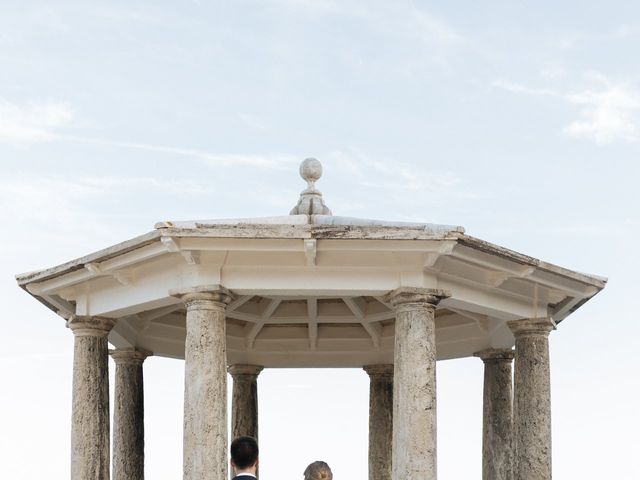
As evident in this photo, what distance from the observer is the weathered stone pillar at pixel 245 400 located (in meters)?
28.0

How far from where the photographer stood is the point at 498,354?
2592 cm

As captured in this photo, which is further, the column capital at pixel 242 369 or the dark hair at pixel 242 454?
the column capital at pixel 242 369

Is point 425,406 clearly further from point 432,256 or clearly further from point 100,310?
point 100,310

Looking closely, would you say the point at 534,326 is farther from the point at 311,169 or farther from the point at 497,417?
the point at 311,169

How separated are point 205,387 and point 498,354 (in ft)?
29.5

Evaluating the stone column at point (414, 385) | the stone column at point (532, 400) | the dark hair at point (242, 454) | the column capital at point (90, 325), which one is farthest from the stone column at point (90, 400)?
the dark hair at point (242, 454)

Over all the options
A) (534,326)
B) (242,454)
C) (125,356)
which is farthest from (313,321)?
(242,454)

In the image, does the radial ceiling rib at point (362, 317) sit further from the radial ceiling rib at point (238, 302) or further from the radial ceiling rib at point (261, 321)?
the radial ceiling rib at point (238, 302)

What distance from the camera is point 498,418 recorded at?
25.5 meters

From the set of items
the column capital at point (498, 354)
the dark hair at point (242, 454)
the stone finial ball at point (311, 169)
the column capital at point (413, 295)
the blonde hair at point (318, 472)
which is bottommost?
the blonde hair at point (318, 472)

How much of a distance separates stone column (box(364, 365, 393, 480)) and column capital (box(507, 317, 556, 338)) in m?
5.82

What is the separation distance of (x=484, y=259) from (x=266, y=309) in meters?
8.46

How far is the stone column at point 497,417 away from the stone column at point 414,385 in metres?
6.45

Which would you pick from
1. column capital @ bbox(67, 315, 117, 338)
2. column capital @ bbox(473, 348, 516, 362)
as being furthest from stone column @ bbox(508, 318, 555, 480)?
column capital @ bbox(67, 315, 117, 338)
